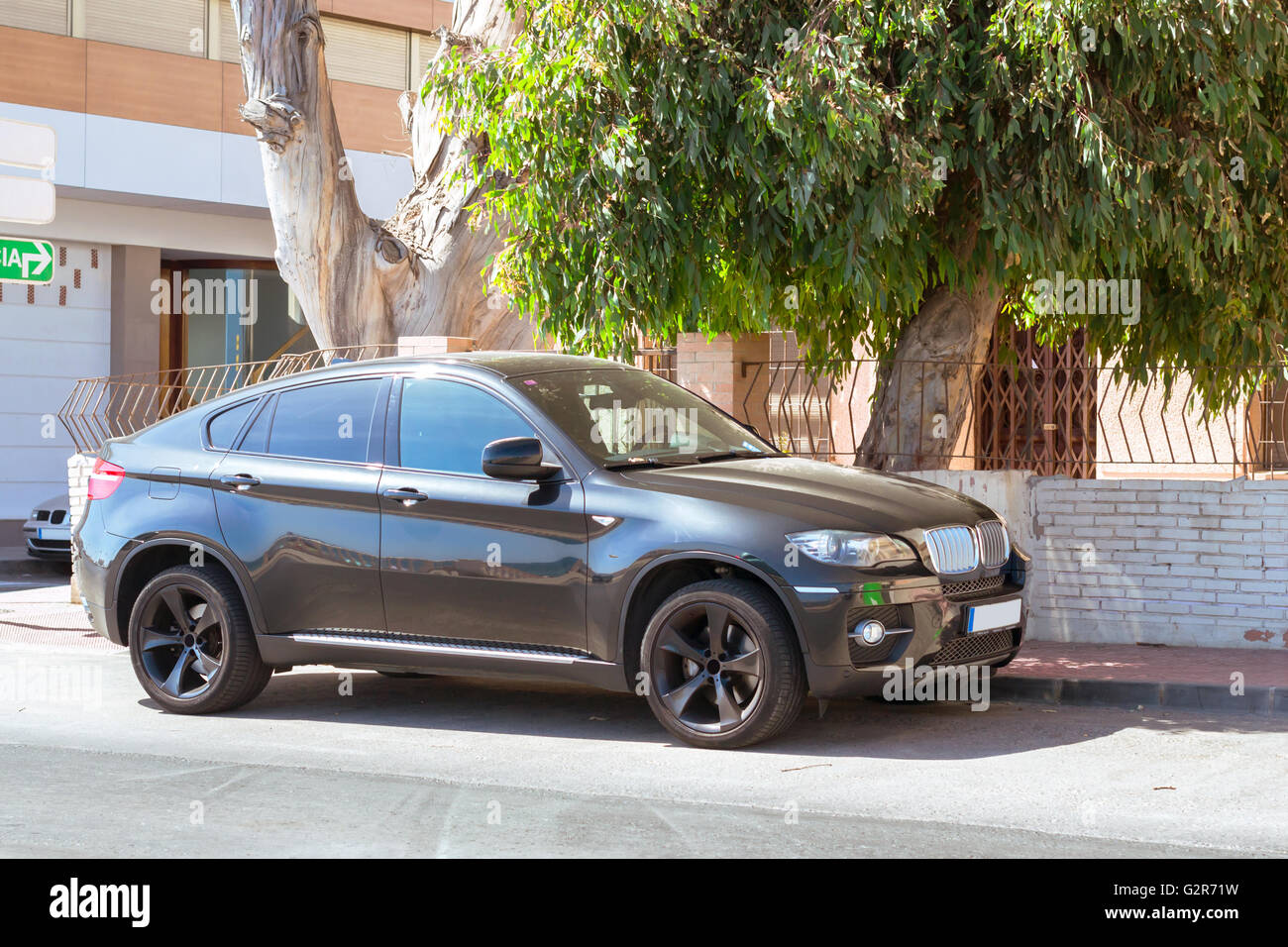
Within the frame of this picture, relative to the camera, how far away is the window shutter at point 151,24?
2194 centimetres

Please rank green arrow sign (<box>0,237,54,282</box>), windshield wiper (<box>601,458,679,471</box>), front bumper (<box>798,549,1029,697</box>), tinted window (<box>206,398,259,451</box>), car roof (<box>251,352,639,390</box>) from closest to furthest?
1. front bumper (<box>798,549,1029,697</box>)
2. windshield wiper (<box>601,458,679,471</box>)
3. car roof (<box>251,352,639,390</box>)
4. tinted window (<box>206,398,259,451</box>)
5. green arrow sign (<box>0,237,54,282</box>)

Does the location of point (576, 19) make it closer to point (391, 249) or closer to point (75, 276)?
point (391, 249)

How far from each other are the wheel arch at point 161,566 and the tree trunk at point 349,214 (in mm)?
5195

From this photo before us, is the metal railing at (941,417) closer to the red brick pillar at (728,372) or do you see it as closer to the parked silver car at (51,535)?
the red brick pillar at (728,372)

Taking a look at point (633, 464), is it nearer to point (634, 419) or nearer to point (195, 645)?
point (634, 419)

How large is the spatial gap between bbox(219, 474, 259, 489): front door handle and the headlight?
2926mm

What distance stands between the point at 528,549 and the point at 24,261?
7616 millimetres

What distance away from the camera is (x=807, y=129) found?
8.32 meters

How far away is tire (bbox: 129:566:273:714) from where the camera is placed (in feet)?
26.9

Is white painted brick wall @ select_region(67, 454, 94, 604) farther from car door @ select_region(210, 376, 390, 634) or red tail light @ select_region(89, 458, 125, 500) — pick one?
car door @ select_region(210, 376, 390, 634)

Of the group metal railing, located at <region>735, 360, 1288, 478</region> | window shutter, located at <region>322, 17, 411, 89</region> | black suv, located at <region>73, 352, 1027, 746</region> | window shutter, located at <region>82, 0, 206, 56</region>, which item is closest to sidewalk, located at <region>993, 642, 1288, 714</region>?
black suv, located at <region>73, 352, 1027, 746</region>

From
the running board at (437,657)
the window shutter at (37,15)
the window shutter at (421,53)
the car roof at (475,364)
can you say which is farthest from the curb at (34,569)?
the window shutter at (421,53)

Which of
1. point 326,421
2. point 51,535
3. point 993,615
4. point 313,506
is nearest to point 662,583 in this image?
point 993,615
